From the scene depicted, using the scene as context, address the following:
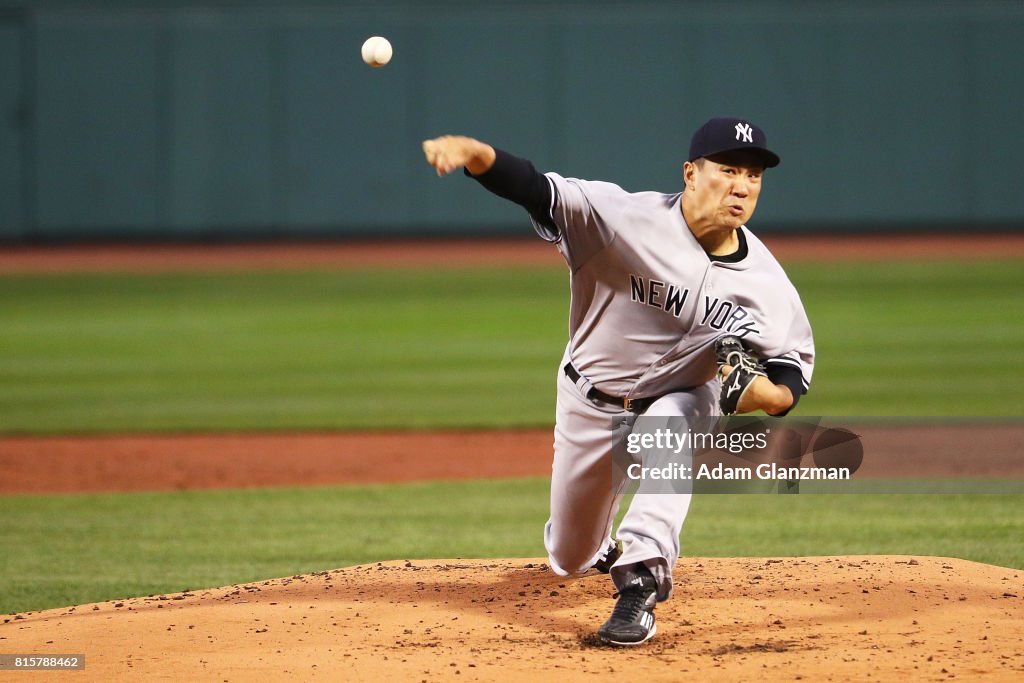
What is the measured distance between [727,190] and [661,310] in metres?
0.45

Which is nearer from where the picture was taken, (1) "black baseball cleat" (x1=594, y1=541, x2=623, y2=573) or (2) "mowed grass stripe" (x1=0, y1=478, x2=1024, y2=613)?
(1) "black baseball cleat" (x1=594, y1=541, x2=623, y2=573)

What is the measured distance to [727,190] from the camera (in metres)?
4.24

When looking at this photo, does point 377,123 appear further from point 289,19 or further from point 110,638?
point 110,638

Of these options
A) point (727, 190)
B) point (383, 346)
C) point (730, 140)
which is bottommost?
point (383, 346)

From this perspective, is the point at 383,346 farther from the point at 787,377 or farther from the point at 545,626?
the point at 787,377

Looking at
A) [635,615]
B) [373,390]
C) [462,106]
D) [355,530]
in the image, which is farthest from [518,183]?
[462,106]

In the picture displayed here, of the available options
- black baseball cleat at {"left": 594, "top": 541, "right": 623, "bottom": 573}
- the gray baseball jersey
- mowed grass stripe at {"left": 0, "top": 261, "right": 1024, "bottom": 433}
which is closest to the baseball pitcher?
the gray baseball jersey

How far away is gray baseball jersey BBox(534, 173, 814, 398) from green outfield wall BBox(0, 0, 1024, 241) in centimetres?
1961

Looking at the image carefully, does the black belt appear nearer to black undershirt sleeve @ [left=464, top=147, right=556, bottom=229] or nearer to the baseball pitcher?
the baseball pitcher

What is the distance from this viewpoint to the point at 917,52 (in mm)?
23875

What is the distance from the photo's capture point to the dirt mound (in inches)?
152

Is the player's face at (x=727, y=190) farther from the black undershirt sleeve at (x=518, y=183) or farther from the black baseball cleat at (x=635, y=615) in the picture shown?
the black baseball cleat at (x=635, y=615)

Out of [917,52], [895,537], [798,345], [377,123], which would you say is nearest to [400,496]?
[895,537]

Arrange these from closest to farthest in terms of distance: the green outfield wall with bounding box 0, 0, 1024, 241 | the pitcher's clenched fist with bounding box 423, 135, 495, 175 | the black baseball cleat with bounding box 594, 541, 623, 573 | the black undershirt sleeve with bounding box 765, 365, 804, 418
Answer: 1. the pitcher's clenched fist with bounding box 423, 135, 495, 175
2. the black undershirt sleeve with bounding box 765, 365, 804, 418
3. the black baseball cleat with bounding box 594, 541, 623, 573
4. the green outfield wall with bounding box 0, 0, 1024, 241
